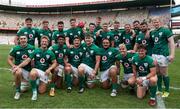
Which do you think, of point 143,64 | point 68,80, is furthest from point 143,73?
point 68,80

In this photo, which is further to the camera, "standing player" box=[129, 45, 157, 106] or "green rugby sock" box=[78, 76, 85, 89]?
"green rugby sock" box=[78, 76, 85, 89]

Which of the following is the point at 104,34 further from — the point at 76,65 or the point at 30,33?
the point at 30,33

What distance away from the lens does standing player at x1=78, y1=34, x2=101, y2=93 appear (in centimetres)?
739

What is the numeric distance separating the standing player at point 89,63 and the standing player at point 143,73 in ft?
3.27

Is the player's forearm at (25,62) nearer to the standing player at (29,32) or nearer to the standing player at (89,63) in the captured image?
the standing player at (89,63)

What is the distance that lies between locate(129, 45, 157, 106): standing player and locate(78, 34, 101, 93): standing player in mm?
995

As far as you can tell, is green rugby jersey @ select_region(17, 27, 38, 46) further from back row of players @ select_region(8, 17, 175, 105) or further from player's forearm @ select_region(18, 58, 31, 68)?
player's forearm @ select_region(18, 58, 31, 68)

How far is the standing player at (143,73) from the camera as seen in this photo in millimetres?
6389

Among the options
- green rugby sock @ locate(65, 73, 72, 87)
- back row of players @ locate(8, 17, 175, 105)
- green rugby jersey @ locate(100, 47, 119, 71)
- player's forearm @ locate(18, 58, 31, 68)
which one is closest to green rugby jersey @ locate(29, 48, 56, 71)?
back row of players @ locate(8, 17, 175, 105)

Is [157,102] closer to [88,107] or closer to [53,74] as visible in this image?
[88,107]

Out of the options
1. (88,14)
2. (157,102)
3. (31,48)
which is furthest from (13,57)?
(88,14)

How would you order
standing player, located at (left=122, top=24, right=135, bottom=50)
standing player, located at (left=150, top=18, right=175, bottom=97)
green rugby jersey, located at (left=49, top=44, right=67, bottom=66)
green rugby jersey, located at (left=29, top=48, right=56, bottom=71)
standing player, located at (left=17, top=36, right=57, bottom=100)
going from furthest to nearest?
1. standing player, located at (left=122, top=24, right=135, bottom=50)
2. green rugby jersey, located at (left=49, top=44, right=67, bottom=66)
3. green rugby jersey, located at (left=29, top=48, right=56, bottom=71)
4. standing player, located at (left=17, top=36, right=57, bottom=100)
5. standing player, located at (left=150, top=18, right=175, bottom=97)

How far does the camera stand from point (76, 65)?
7.74m

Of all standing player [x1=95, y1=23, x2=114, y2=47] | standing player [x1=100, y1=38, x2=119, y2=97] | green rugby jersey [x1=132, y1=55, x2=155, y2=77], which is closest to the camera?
green rugby jersey [x1=132, y1=55, x2=155, y2=77]
